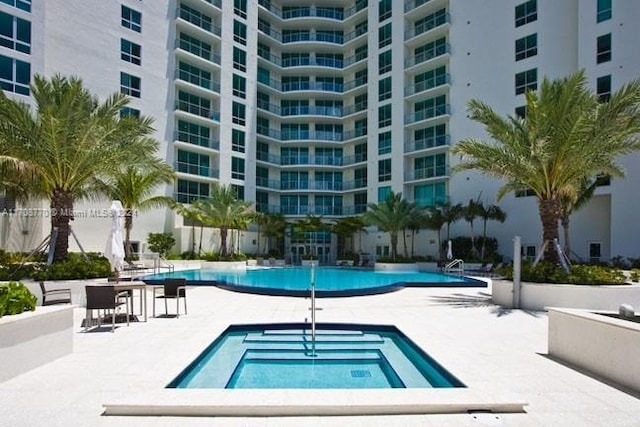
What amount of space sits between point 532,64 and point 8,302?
109ft

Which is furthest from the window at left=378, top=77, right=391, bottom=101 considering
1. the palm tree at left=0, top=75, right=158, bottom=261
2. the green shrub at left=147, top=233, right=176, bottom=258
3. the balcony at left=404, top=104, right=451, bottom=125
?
the palm tree at left=0, top=75, right=158, bottom=261

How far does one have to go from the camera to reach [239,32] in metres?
39.7

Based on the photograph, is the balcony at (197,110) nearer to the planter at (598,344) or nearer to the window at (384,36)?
the window at (384,36)

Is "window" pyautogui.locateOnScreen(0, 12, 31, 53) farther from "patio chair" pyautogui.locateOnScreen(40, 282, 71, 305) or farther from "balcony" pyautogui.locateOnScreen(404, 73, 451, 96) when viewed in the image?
"balcony" pyautogui.locateOnScreen(404, 73, 451, 96)

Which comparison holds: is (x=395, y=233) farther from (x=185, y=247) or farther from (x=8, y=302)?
(x=8, y=302)

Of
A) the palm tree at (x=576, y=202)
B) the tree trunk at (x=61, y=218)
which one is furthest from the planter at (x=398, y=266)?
the tree trunk at (x=61, y=218)

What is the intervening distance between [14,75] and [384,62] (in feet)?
94.3

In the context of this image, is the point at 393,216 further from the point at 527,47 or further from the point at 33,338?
the point at 33,338

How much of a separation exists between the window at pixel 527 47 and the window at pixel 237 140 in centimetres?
2360

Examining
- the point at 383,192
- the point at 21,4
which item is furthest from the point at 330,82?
the point at 21,4

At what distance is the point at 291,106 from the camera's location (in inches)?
1753

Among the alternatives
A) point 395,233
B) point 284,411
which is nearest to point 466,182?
point 395,233

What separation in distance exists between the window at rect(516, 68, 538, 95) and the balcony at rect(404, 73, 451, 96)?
225 inches

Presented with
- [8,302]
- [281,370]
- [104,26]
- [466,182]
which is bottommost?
[281,370]
